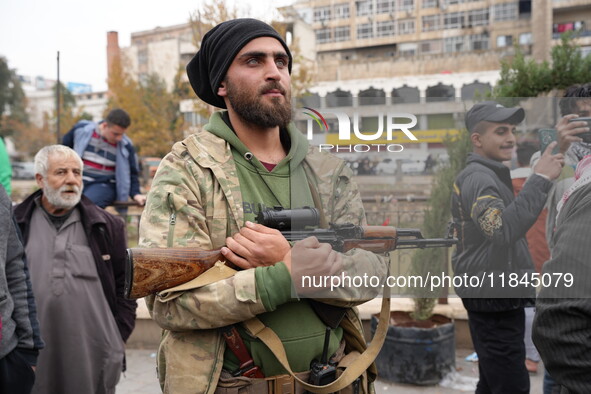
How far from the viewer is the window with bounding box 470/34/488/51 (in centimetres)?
3841

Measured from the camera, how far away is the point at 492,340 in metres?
3.08

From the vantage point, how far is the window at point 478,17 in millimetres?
36812

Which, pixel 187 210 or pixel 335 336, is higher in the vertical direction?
pixel 187 210

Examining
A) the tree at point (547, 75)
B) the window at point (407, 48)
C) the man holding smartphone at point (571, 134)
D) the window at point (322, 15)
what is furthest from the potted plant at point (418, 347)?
the window at point (407, 48)

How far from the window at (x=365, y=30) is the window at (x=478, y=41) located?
8.75 m

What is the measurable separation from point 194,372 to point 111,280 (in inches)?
68.9

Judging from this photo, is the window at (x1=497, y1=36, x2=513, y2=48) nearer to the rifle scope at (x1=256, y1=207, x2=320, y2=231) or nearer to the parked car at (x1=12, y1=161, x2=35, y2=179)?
the parked car at (x1=12, y1=161, x2=35, y2=179)

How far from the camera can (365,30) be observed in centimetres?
4453

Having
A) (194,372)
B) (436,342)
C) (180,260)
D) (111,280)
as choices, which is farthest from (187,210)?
(436,342)

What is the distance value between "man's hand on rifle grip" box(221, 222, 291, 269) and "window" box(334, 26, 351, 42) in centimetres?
4403

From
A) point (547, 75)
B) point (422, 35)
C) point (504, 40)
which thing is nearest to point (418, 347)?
point (547, 75)

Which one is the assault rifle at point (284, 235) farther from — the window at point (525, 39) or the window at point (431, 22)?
the window at point (431, 22)

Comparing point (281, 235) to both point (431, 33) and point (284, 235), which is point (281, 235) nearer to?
point (284, 235)

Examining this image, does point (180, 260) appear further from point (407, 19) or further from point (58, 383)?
point (407, 19)
